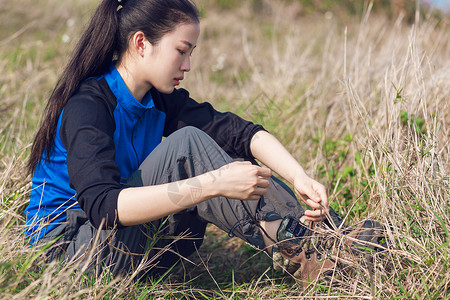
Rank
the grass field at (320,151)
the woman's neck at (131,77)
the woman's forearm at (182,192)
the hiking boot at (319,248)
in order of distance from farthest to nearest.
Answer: the woman's neck at (131,77)
the hiking boot at (319,248)
the grass field at (320,151)
the woman's forearm at (182,192)

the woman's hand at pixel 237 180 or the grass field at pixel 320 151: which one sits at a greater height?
the woman's hand at pixel 237 180

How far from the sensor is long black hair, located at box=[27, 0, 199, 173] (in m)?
2.03

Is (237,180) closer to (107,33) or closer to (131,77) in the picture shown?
(131,77)

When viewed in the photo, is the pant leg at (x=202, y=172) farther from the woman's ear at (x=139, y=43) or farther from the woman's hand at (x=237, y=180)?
the woman's ear at (x=139, y=43)

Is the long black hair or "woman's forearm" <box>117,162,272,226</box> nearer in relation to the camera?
"woman's forearm" <box>117,162,272,226</box>

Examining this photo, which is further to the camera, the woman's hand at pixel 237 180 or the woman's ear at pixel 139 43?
the woman's ear at pixel 139 43

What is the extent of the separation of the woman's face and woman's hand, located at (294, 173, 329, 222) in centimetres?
66

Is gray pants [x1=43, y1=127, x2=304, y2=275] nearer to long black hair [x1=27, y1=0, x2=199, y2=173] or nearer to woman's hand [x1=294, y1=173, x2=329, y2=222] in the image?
woman's hand [x1=294, y1=173, x2=329, y2=222]

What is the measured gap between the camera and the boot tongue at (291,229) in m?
1.98

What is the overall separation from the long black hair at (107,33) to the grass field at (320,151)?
1.01ft

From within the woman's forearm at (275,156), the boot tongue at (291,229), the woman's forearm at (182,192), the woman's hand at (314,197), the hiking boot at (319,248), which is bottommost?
the hiking boot at (319,248)

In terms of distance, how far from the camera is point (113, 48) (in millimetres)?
2131

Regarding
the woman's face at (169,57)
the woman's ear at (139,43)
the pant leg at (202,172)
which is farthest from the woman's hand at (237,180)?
the woman's ear at (139,43)

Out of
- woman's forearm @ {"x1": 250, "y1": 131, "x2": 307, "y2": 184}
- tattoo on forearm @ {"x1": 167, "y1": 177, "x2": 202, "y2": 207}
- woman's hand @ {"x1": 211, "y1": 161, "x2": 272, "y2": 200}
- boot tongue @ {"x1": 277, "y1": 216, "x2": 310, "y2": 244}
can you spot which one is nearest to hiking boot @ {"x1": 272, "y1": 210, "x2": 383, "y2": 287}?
boot tongue @ {"x1": 277, "y1": 216, "x2": 310, "y2": 244}
